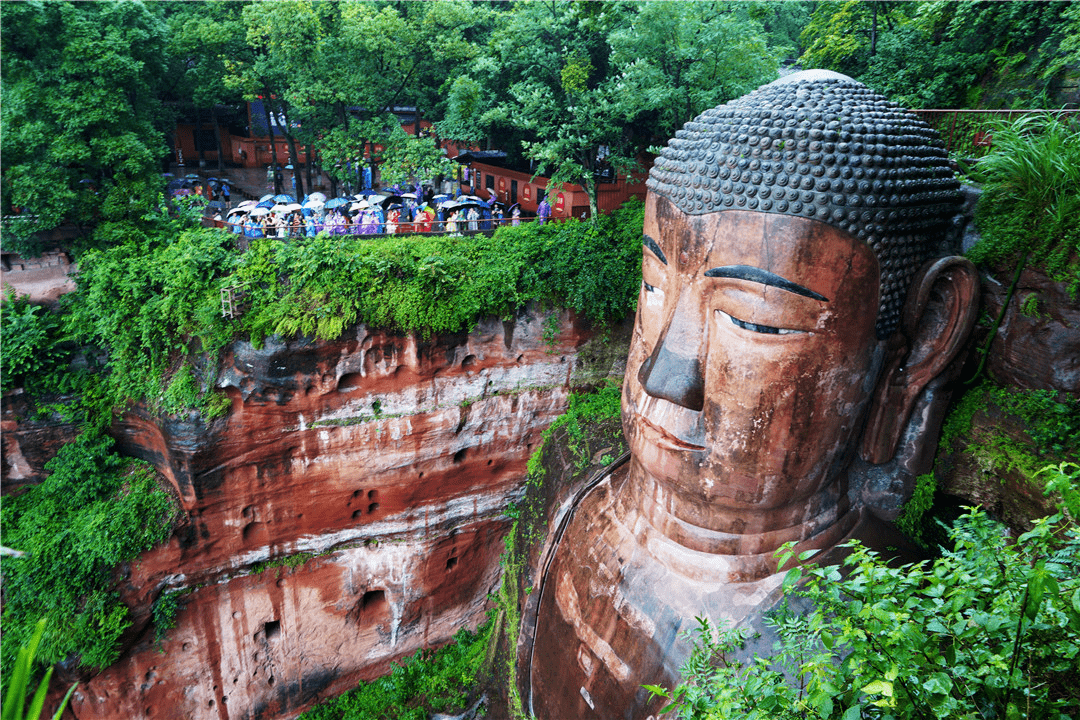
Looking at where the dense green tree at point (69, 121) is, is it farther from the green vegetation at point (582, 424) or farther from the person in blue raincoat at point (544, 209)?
the green vegetation at point (582, 424)

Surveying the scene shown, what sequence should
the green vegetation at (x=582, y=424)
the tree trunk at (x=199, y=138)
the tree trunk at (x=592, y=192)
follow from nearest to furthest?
the green vegetation at (x=582, y=424)
the tree trunk at (x=592, y=192)
the tree trunk at (x=199, y=138)

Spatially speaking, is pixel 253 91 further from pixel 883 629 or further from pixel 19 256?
→ pixel 883 629

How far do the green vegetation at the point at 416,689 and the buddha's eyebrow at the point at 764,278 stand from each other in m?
9.11

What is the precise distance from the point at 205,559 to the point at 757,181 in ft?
36.1

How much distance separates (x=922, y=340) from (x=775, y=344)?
1377 millimetres

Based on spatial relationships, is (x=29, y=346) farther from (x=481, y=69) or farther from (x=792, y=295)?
(x=792, y=295)

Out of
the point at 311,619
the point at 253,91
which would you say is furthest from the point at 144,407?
the point at 253,91

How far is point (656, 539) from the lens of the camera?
6223mm

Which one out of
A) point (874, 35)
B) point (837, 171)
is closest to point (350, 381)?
point (837, 171)

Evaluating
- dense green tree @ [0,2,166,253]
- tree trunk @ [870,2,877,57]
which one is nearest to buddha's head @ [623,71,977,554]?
tree trunk @ [870,2,877,57]

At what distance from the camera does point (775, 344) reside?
197 inches

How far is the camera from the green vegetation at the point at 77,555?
10461 millimetres

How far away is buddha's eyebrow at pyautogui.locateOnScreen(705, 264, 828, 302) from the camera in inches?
192

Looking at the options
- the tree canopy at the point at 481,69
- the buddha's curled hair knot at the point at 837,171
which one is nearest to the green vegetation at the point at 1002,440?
the buddha's curled hair knot at the point at 837,171
